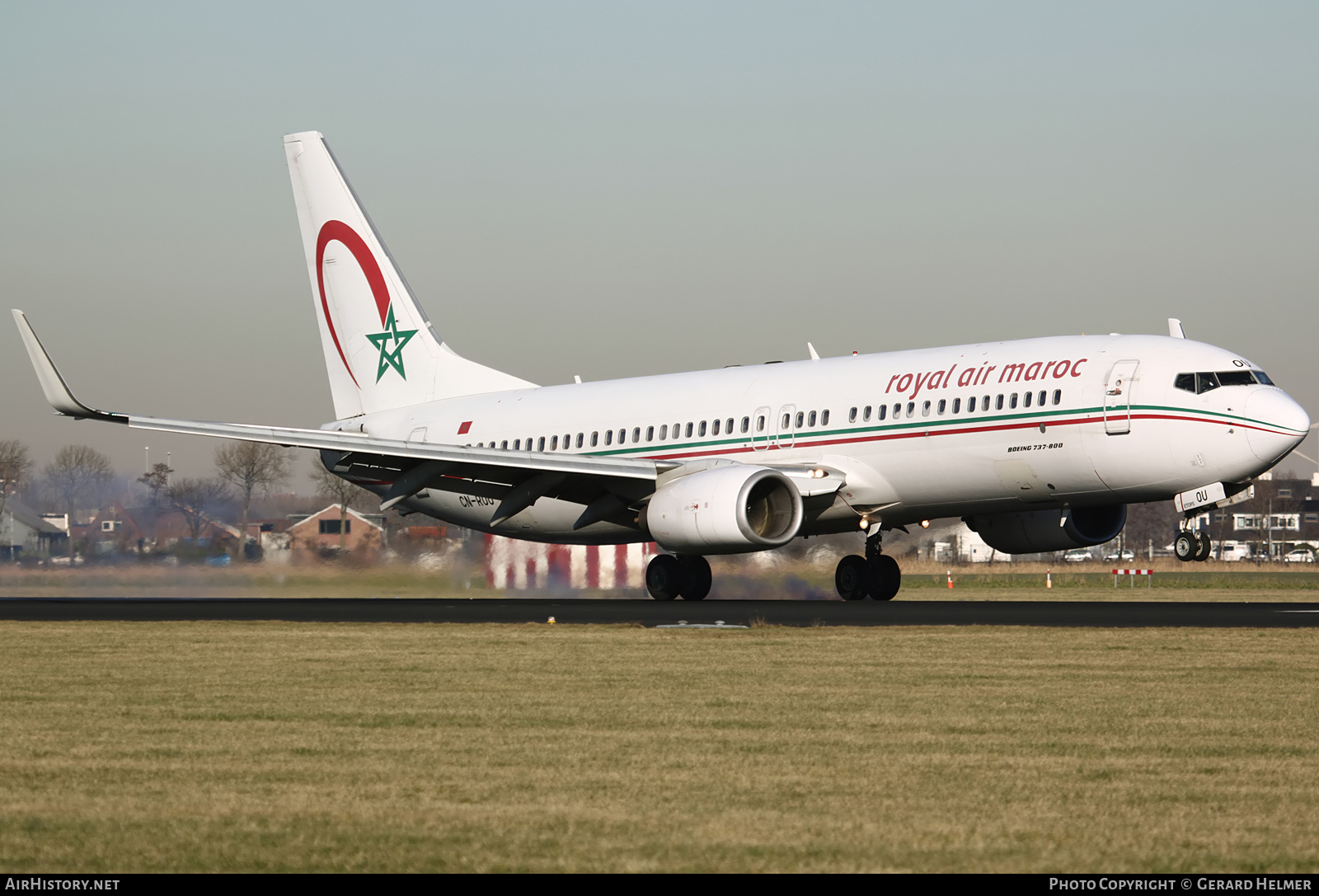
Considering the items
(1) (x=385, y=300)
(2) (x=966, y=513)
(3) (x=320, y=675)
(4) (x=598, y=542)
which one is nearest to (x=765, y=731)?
(3) (x=320, y=675)

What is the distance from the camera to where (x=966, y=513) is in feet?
97.9

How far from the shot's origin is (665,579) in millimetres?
32062

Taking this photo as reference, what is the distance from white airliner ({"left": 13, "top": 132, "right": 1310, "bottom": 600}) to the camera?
2669 cm

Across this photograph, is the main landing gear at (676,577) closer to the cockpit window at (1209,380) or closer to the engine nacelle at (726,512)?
the engine nacelle at (726,512)

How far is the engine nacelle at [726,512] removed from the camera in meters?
28.0

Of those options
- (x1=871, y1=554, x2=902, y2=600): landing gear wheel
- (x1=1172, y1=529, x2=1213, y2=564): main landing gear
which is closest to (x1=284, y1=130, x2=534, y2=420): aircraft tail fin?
(x1=871, y1=554, x2=902, y2=600): landing gear wheel

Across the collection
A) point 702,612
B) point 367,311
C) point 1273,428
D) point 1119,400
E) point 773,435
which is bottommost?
point 702,612

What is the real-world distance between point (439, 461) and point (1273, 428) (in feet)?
48.4

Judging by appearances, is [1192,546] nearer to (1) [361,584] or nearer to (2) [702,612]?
(2) [702,612]

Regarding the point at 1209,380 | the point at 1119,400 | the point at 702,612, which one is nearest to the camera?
the point at 702,612

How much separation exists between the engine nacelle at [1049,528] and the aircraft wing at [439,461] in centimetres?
642

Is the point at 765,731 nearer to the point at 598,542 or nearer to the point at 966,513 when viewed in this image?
the point at 966,513

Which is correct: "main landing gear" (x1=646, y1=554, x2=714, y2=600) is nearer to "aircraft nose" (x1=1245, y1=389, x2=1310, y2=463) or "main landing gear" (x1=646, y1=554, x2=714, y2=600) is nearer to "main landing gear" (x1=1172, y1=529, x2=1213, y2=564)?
"main landing gear" (x1=1172, y1=529, x2=1213, y2=564)

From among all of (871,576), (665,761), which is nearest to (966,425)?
(871,576)
